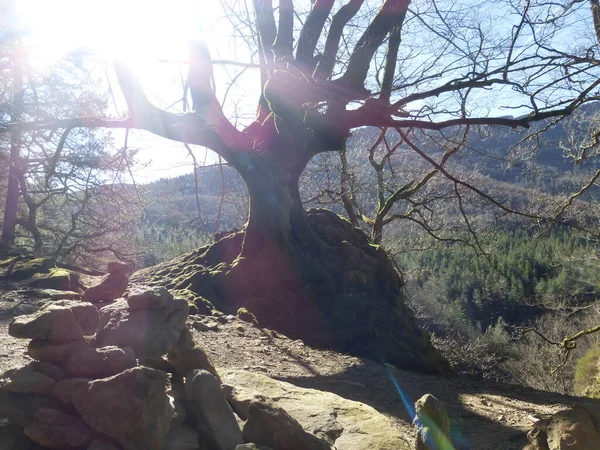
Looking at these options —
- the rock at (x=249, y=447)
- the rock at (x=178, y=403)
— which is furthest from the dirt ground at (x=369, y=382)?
the rock at (x=249, y=447)

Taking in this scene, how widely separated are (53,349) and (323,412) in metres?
1.52

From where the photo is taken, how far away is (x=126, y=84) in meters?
6.92

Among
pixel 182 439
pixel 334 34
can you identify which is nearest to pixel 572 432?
pixel 182 439

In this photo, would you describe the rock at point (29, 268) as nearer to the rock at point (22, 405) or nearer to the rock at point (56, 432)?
the rock at point (22, 405)

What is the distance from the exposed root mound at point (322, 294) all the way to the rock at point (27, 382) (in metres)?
4.30

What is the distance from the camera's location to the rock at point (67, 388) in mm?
2350

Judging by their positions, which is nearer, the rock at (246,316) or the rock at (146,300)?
the rock at (146,300)

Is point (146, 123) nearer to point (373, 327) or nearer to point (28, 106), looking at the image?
point (373, 327)

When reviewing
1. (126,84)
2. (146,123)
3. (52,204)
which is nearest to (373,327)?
(146,123)

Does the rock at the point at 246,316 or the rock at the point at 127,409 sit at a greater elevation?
the rock at the point at 127,409

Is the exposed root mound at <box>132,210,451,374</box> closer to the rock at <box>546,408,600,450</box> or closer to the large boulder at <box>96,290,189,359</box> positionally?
the large boulder at <box>96,290,189,359</box>

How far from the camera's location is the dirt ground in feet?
12.7

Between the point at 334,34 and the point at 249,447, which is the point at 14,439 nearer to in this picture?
the point at 249,447

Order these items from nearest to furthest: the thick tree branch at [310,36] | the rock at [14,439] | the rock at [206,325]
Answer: the rock at [14,439], the rock at [206,325], the thick tree branch at [310,36]
